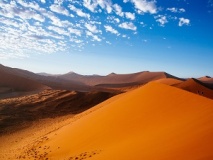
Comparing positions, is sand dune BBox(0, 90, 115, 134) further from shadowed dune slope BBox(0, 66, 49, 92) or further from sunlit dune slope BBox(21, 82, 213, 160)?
shadowed dune slope BBox(0, 66, 49, 92)

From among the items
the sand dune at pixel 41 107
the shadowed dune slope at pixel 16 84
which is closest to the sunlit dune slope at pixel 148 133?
the sand dune at pixel 41 107

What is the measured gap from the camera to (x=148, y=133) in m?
8.31

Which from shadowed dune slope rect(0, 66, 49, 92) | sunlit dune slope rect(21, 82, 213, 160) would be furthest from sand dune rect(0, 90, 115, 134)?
shadowed dune slope rect(0, 66, 49, 92)

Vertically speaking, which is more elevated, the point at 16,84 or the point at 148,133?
the point at 16,84

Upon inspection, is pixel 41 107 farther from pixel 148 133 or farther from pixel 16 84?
pixel 16 84

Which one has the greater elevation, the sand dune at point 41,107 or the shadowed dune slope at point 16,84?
the shadowed dune slope at point 16,84

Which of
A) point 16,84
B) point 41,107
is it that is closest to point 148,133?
point 41,107

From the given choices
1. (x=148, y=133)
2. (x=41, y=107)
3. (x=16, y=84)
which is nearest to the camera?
(x=148, y=133)

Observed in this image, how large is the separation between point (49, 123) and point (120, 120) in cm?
1072

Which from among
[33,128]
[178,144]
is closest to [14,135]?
[33,128]

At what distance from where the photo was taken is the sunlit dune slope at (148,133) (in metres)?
6.31

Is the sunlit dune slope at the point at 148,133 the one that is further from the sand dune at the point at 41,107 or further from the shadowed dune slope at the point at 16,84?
the shadowed dune slope at the point at 16,84

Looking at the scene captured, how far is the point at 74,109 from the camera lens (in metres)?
25.4

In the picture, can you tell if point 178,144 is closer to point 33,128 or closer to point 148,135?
point 148,135
